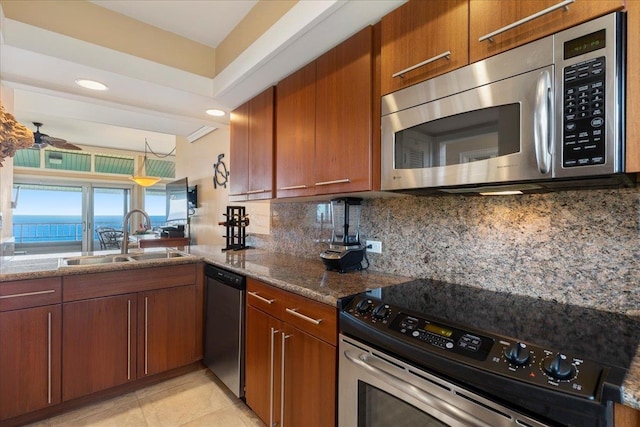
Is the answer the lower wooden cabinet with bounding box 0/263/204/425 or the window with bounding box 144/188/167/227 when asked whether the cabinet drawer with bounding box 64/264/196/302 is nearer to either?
the lower wooden cabinet with bounding box 0/263/204/425

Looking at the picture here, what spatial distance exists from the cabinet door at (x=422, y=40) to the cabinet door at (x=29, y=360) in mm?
2319

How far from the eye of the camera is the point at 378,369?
111 centimetres

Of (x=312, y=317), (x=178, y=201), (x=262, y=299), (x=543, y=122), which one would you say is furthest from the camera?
(x=178, y=201)

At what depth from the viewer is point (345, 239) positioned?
1.91m

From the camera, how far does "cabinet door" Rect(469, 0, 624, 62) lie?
2.95 feet

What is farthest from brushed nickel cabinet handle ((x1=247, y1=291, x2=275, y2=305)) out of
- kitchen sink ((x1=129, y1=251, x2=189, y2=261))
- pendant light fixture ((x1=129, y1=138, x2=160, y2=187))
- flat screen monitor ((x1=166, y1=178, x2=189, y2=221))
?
pendant light fixture ((x1=129, y1=138, x2=160, y2=187))

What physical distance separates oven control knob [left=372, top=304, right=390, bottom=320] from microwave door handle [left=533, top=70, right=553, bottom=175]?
688 mm

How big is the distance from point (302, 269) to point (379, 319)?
904 mm

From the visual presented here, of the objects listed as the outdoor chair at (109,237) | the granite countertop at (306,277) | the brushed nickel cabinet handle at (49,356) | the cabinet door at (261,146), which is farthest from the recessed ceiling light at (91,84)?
the outdoor chair at (109,237)

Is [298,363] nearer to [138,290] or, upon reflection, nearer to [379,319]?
[379,319]

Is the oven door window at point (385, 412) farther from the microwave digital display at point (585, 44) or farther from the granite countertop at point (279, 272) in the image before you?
the microwave digital display at point (585, 44)

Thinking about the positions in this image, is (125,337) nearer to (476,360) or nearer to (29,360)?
(29,360)

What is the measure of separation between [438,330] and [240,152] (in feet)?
7.05

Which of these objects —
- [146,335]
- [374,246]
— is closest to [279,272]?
[374,246]
